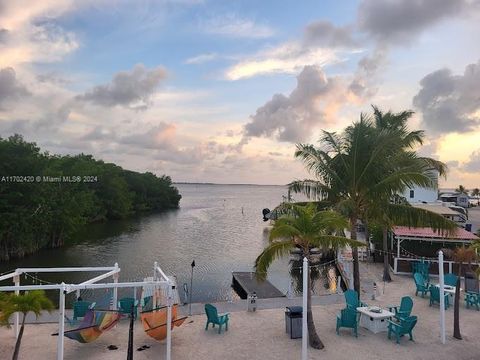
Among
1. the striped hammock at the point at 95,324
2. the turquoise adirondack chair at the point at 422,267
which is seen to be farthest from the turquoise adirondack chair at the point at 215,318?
the turquoise adirondack chair at the point at 422,267

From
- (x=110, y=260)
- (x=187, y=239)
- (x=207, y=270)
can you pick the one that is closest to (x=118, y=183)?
(x=187, y=239)

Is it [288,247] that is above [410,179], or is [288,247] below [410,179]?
below

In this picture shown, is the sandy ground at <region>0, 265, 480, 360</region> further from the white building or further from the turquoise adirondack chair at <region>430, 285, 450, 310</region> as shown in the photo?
the white building

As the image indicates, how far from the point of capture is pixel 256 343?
40.2ft

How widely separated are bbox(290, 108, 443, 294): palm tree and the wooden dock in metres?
7.08

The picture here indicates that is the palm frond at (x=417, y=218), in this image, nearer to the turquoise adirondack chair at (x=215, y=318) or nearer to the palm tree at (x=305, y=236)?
the palm tree at (x=305, y=236)

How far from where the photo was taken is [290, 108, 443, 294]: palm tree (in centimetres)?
1557

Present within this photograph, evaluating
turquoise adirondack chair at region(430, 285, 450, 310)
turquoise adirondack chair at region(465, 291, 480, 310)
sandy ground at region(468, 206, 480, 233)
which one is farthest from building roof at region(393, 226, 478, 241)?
sandy ground at region(468, 206, 480, 233)

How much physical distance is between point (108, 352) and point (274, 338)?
17.0ft

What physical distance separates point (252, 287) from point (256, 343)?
40.3 ft

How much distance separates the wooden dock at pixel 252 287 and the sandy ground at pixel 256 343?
7.89 metres

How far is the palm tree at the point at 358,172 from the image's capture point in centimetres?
1557

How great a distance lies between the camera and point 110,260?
35.4 meters

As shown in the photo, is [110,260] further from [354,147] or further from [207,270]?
[354,147]
